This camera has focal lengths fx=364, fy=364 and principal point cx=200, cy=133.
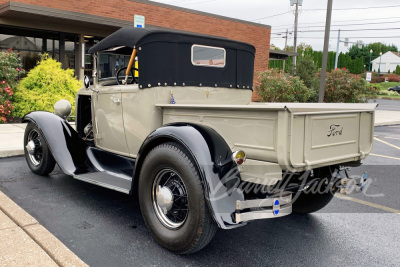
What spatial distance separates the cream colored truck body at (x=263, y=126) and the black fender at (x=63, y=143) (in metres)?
0.68

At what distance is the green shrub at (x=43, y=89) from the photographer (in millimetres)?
10297

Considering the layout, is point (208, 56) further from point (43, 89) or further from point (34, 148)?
point (43, 89)

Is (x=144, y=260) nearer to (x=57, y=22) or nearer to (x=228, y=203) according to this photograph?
(x=228, y=203)

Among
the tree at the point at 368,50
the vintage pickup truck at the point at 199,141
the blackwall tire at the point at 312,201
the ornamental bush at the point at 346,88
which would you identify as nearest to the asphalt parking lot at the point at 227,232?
the blackwall tire at the point at 312,201

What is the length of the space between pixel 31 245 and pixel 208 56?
2596mm

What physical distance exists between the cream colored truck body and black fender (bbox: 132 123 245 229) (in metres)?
0.10

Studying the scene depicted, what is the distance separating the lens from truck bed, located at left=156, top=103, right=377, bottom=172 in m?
2.57

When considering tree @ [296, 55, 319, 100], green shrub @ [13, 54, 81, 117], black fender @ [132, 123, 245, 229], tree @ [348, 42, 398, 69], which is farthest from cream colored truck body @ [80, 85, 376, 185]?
tree @ [348, 42, 398, 69]

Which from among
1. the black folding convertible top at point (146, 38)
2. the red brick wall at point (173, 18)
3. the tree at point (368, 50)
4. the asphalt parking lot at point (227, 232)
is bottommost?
the asphalt parking lot at point (227, 232)

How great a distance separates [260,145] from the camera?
2727 millimetres

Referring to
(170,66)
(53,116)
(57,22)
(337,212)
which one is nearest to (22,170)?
(53,116)

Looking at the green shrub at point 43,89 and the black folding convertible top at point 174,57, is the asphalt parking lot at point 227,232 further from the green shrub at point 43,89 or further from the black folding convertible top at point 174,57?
the green shrub at point 43,89

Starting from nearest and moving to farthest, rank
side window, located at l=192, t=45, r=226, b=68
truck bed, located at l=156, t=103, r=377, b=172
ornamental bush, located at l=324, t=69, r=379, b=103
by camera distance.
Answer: truck bed, located at l=156, t=103, r=377, b=172, side window, located at l=192, t=45, r=226, b=68, ornamental bush, located at l=324, t=69, r=379, b=103

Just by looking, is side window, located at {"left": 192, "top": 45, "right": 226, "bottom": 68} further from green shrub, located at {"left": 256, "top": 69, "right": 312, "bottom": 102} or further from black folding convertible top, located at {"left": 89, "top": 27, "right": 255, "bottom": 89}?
green shrub, located at {"left": 256, "top": 69, "right": 312, "bottom": 102}
